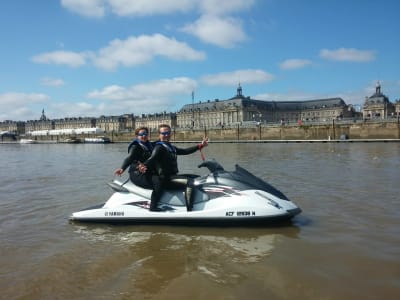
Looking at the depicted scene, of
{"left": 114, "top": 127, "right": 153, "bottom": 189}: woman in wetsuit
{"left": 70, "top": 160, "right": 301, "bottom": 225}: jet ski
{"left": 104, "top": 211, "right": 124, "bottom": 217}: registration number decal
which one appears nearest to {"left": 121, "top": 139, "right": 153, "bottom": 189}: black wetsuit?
{"left": 114, "top": 127, "right": 153, "bottom": 189}: woman in wetsuit

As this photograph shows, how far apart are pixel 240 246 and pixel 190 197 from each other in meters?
1.35

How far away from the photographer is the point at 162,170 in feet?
21.1

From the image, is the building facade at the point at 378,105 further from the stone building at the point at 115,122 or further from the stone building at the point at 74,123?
the stone building at the point at 74,123

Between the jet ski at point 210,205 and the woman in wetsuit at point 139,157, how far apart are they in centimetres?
16

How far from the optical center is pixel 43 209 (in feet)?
27.9

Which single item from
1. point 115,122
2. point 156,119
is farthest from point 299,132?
point 115,122

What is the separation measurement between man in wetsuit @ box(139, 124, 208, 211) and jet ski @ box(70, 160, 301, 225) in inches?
5.0

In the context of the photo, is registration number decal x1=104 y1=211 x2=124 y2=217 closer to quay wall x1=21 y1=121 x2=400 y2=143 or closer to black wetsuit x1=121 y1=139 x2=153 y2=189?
black wetsuit x1=121 y1=139 x2=153 y2=189

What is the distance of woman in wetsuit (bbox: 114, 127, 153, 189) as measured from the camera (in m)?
6.64

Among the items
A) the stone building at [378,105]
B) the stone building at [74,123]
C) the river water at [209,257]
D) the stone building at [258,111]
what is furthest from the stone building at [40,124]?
the river water at [209,257]

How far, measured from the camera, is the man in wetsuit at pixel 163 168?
6.33 metres

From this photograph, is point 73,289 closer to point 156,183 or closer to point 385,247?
point 156,183

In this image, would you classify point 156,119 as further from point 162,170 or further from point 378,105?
point 162,170

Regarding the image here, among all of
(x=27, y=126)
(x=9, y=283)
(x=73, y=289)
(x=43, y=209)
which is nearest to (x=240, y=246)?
(x=73, y=289)
